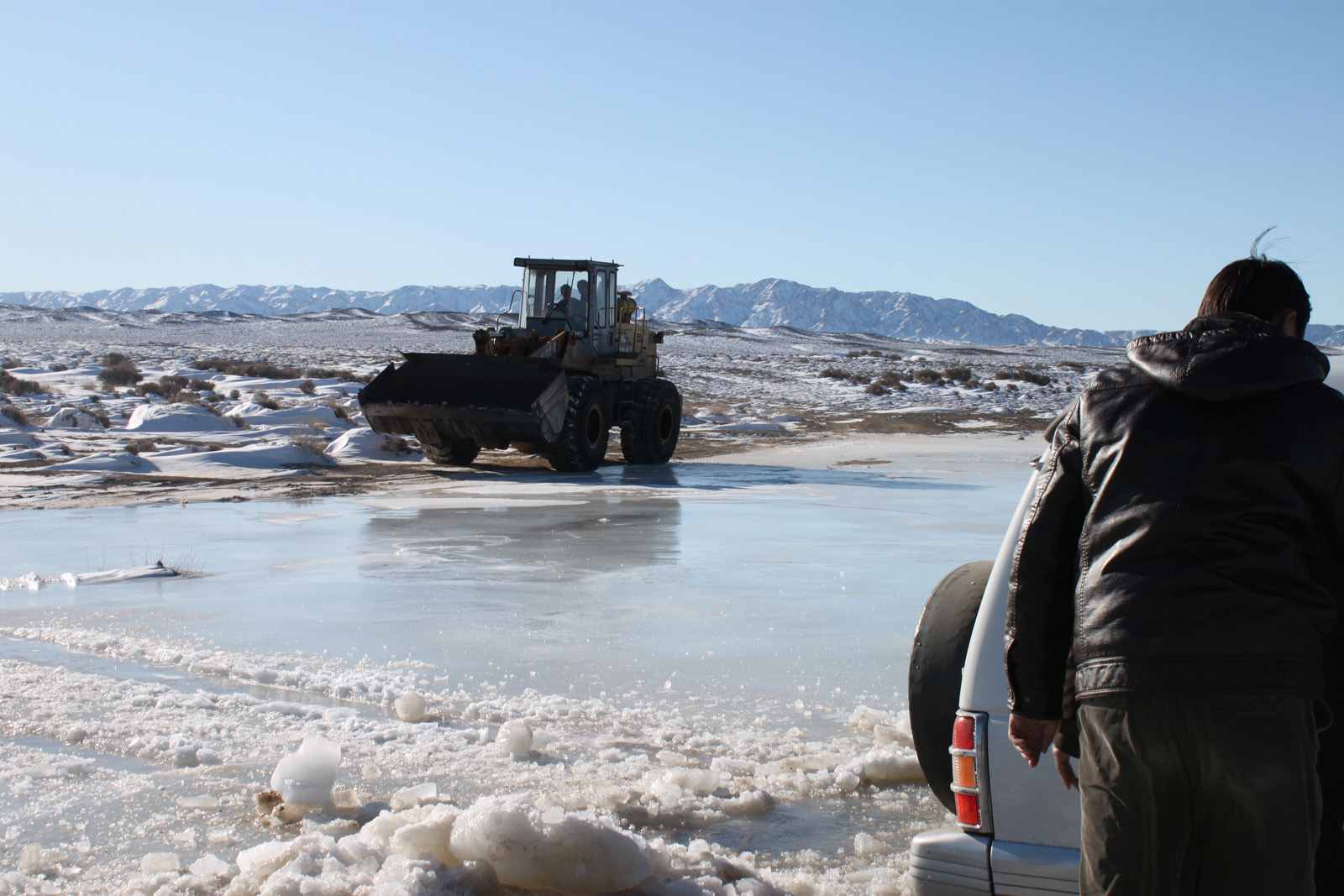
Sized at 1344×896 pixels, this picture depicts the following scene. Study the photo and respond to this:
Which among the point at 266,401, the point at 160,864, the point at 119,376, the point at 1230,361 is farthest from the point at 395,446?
the point at 1230,361

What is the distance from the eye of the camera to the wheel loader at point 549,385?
17.8 metres

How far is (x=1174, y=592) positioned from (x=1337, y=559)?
1.09ft

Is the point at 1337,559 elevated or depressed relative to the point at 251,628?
elevated

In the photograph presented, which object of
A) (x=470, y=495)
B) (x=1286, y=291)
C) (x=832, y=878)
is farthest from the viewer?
(x=470, y=495)

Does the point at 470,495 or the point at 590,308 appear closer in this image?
the point at 470,495

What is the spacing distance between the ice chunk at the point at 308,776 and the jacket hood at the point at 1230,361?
3.23 metres

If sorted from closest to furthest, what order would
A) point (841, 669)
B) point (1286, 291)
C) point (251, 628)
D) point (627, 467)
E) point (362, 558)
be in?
point (1286, 291) < point (841, 669) < point (251, 628) < point (362, 558) < point (627, 467)

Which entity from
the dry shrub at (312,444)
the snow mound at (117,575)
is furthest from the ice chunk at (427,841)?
the dry shrub at (312,444)

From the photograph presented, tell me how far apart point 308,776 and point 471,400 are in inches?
524

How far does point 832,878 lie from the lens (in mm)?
4133

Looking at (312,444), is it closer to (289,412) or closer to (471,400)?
(471,400)

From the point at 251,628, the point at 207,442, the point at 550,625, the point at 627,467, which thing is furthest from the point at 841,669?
the point at 207,442

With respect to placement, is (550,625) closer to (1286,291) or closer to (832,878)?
(832,878)

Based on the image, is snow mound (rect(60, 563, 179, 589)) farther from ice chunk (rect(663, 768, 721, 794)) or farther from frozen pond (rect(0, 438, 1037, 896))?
ice chunk (rect(663, 768, 721, 794))
